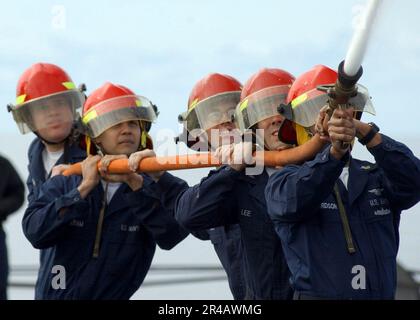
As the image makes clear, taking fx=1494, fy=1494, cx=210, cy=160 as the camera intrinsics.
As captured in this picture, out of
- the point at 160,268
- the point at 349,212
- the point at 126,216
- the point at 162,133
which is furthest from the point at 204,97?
the point at 160,268

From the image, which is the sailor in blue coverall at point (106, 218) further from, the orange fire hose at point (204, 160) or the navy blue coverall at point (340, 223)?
the navy blue coverall at point (340, 223)

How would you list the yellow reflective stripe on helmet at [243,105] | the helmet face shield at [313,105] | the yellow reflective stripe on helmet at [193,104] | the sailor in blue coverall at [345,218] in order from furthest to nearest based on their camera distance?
the yellow reflective stripe on helmet at [193,104] < the yellow reflective stripe on helmet at [243,105] < the helmet face shield at [313,105] < the sailor in blue coverall at [345,218]

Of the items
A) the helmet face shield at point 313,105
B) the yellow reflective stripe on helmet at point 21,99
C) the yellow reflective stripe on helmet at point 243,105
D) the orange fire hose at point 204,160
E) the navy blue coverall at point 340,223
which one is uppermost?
the yellow reflective stripe on helmet at point 21,99

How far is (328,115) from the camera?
720cm

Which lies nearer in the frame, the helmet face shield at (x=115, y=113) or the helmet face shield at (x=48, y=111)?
the helmet face shield at (x=115, y=113)

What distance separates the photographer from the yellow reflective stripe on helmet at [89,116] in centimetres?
937

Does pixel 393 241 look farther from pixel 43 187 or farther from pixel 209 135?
pixel 43 187

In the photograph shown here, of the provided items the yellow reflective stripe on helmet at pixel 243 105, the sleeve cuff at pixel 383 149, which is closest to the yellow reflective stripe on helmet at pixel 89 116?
the yellow reflective stripe on helmet at pixel 243 105

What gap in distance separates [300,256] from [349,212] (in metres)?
0.34

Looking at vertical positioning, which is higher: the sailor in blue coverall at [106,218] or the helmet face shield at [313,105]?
the helmet face shield at [313,105]

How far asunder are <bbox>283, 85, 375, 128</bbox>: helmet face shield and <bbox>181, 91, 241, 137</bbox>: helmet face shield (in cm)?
129

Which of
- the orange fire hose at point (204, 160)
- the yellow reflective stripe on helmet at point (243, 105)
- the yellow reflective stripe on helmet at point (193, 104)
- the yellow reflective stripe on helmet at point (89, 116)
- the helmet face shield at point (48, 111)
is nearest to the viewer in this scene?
the orange fire hose at point (204, 160)

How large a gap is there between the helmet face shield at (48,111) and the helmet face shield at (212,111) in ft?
3.00

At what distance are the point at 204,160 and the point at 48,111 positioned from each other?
2168mm
